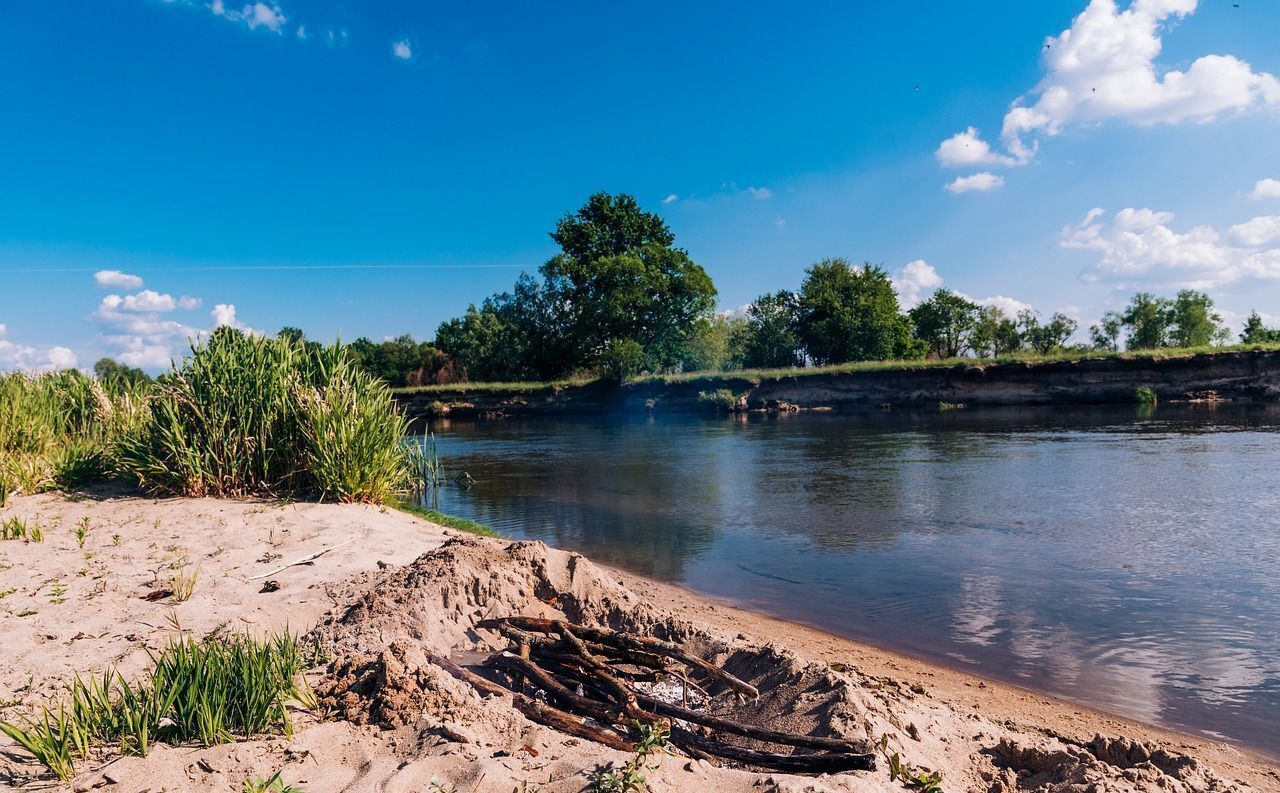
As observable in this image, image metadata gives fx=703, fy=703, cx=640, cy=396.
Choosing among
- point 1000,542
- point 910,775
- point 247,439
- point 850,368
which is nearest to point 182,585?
point 247,439

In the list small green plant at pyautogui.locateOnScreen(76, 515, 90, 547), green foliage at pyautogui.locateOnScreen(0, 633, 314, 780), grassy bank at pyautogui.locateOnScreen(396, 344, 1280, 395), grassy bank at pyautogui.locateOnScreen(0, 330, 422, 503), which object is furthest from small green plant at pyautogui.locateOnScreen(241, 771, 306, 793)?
grassy bank at pyautogui.locateOnScreen(396, 344, 1280, 395)

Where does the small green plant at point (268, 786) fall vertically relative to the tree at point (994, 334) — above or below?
below

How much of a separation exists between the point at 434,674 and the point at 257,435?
684 centimetres

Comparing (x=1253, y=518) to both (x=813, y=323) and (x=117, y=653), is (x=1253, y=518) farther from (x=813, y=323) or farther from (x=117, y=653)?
(x=813, y=323)

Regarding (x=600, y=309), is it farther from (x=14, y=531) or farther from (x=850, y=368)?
(x=14, y=531)

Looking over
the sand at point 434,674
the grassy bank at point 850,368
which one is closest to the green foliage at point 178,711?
the sand at point 434,674

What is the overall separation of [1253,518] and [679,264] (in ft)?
149

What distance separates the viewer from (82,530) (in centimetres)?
708

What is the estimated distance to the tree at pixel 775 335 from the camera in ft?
184

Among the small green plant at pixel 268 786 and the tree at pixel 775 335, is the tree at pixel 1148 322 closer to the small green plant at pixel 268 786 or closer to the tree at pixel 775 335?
the tree at pixel 775 335

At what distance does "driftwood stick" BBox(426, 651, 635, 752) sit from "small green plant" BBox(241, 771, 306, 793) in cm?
122

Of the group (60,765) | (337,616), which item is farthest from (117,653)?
(60,765)

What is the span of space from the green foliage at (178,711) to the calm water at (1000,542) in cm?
474

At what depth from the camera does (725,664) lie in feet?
15.4
